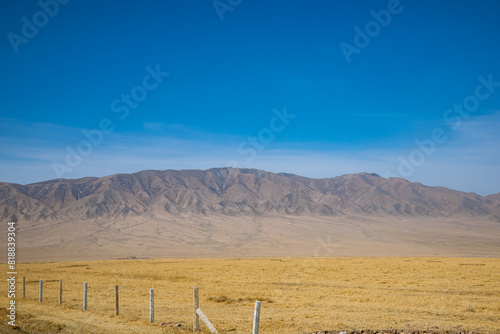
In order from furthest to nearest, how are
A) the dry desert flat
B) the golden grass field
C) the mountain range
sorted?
the mountain range → the dry desert flat → the golden grass field

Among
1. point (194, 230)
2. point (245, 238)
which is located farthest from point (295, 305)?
point (194, 230)

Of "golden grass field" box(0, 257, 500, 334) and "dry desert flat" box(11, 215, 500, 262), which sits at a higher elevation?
"golden grass field" box(0, 257, 500, 334)

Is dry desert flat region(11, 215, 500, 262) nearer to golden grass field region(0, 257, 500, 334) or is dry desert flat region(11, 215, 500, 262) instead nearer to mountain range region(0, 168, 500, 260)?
mountain range region(0, 168, 500, 260)

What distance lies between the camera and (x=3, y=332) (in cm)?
1127

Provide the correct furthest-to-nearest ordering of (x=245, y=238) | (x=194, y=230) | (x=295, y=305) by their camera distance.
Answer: (x=194, y=230)
(x=245, y=238)
(x=295, y=305)

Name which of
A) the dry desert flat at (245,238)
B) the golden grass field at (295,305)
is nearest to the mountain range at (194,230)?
the dry desert flat at (245,238)

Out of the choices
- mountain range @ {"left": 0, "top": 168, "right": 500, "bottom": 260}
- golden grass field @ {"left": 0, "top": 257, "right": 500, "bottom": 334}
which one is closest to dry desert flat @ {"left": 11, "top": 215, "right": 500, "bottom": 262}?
mountain range @ {"left": 0, "top": 168, "right": 500, "bottom": 260}

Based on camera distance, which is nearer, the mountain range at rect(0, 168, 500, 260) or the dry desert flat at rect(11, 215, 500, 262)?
the dry desert flat at rect(11, 215, 500, 262)

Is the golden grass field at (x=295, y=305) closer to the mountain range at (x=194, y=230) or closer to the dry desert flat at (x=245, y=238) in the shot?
the dry desert flat at (x=245, y=238)

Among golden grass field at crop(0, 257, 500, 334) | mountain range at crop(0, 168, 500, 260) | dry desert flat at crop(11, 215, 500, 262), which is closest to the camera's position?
golden grass field at crop(0, 257, 500, 334)

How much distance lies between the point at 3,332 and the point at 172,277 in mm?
24601

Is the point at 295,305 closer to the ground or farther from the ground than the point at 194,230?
farther from the ground

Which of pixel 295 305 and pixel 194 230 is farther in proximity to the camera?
pixel 194 230

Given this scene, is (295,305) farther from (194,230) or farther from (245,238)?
(194,230)
